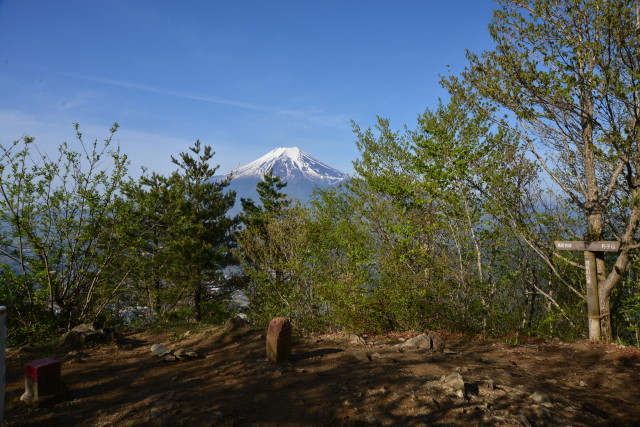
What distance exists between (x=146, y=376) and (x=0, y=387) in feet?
7.40

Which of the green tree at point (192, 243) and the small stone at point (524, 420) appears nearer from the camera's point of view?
the small stone at point (524, 420)

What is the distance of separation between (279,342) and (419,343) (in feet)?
8.51

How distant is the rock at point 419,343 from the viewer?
255 inches

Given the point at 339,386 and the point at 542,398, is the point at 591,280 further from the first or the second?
the point at 339,386

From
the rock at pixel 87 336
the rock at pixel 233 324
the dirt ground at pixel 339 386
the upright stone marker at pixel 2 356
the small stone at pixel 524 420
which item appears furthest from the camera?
the rock at pixel 233 324

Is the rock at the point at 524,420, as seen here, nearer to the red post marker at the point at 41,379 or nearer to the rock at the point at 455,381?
the rock at the point at 455,381

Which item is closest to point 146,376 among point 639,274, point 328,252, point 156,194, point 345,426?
Result: point 345,426

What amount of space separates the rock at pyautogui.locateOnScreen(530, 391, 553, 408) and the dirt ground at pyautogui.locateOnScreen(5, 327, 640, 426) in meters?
0.01

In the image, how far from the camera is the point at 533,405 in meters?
4.11

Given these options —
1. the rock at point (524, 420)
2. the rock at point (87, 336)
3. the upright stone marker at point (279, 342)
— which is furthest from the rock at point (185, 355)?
the rock at point (524, 420)

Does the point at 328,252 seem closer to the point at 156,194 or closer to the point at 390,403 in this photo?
the point at 390,403

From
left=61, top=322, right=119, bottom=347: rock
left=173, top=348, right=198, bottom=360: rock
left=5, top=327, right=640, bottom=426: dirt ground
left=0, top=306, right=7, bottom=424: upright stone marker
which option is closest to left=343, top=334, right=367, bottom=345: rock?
left=5, top=327, right=640, bottom=426: dirt ground

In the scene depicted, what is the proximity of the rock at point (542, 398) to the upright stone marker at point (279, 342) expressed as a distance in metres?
3.37

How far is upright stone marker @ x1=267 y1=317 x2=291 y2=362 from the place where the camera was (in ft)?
18.6
